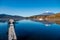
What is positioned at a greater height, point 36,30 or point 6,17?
point 6,17

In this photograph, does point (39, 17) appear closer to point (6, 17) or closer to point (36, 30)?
point (36, 30)

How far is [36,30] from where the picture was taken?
6.93ft

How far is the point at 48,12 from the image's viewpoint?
2111mm

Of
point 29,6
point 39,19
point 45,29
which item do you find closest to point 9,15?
point 29,6

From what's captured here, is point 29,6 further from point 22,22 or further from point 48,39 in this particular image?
point 48,39

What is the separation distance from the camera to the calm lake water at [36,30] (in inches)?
81.9

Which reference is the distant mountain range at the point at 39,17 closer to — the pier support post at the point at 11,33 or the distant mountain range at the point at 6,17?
the distant mountain range at the point at 6,17

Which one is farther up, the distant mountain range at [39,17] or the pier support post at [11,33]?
the distant mountain range at [39,17]

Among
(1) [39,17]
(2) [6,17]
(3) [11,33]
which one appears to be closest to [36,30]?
(1) [39,17]

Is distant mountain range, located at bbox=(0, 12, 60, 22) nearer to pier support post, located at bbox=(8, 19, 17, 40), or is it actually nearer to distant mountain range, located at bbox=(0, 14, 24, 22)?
distant mountain range, located at bbox=(0, 14, 24, 22)

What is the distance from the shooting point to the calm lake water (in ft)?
6.83

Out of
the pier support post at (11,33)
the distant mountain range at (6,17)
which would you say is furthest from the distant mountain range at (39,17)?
the pier support post at (11,33)

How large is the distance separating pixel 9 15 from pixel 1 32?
338 millimetres

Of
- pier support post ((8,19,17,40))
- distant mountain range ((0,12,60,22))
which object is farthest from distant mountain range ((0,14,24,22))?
pier support post ((8,19,17,40))
